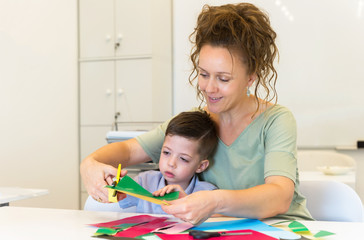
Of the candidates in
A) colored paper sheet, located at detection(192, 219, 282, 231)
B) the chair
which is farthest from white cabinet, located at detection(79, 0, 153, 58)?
colored paper sheet, located at detection(192, 219, 282, 231)

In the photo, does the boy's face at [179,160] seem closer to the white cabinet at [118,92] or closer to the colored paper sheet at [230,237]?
the colored paper sheet at [230,237]

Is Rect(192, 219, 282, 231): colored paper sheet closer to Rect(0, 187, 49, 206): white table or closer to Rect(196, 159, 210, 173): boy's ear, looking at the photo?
Rect(196, 159, 210, 173): boy's ear

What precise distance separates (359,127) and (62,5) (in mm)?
2852

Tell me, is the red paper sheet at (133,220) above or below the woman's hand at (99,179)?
below

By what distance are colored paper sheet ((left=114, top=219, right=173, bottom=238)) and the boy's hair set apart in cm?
41

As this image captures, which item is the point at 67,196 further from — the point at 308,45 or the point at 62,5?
the point at 308,45

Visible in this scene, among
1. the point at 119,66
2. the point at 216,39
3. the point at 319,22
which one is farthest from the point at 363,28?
the point at 216,39

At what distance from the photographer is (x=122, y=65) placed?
4281 mm

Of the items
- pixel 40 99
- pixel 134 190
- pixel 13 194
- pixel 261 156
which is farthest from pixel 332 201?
pixel 40 99

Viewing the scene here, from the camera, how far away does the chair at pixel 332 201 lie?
1566 mm

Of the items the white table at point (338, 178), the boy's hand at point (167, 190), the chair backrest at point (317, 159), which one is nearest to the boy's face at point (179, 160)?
the boy's hand at point (167, 190)

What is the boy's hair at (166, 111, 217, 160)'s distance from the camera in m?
1.68

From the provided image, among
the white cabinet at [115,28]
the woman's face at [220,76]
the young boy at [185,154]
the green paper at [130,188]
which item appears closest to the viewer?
the green paper at [130,188]

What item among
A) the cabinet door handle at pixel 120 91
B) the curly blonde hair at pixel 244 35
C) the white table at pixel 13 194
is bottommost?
the white table at pixel 13 194
